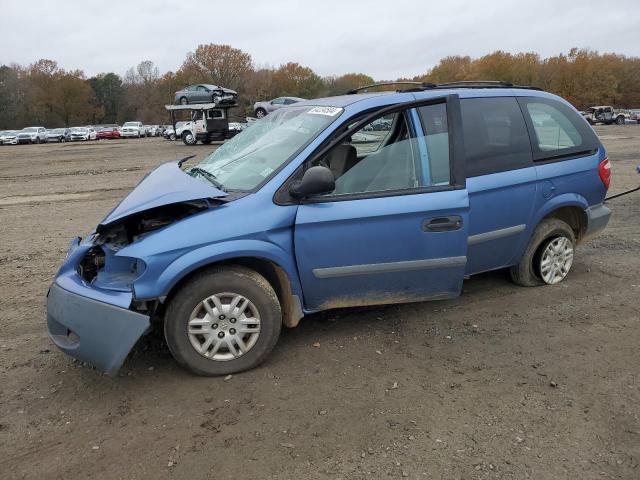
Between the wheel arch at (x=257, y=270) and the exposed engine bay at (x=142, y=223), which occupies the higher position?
the exposed engine bay at (x=142, y=223)

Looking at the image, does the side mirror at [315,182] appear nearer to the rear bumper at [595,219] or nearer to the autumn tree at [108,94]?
the rear bumper at [595,219]

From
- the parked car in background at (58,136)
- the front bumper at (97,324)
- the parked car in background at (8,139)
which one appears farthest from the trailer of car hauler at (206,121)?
the front bumper at (97,324)

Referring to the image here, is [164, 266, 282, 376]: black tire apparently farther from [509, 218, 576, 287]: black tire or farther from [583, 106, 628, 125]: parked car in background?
[583, 106, 628, 125]: parked car in background

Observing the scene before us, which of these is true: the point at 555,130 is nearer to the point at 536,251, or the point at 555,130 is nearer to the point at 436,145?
the point at 536,251

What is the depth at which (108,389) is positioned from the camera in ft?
10.6

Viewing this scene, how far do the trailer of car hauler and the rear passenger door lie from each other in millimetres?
26279

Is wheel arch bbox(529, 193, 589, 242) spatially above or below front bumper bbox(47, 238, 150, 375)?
above

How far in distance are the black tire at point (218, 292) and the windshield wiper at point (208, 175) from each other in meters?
0.65

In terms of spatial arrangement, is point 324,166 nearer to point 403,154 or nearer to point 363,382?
point 403,154

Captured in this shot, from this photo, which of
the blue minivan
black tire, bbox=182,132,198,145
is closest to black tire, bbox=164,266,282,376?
the blue minivan

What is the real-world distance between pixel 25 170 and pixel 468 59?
97431mm

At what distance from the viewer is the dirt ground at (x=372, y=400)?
2.56 metres

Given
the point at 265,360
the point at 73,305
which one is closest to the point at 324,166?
the point at 265,360

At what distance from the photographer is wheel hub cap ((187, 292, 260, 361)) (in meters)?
3.24
